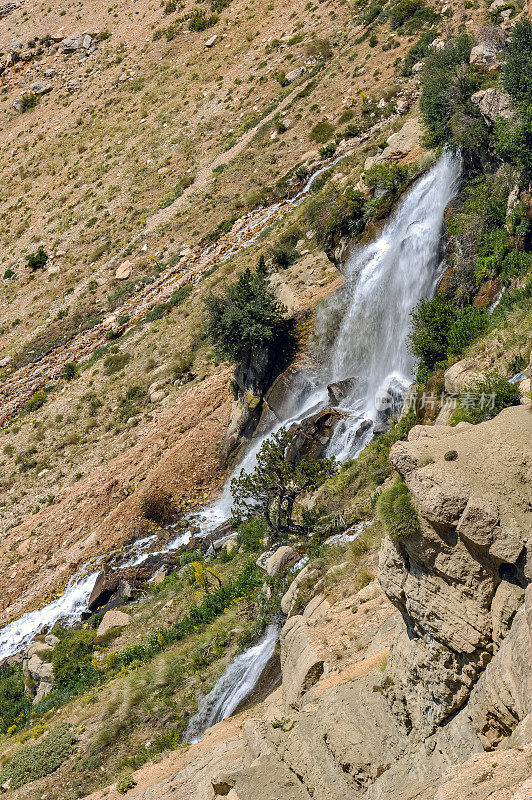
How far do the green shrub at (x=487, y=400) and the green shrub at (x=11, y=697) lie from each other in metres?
14.6

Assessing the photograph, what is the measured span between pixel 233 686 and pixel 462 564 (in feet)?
30.5

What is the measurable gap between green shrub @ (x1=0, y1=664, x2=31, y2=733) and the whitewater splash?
1.18 meters

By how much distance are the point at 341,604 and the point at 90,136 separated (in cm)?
4725

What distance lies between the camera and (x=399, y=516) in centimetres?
858

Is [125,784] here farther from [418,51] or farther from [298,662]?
[418,51]

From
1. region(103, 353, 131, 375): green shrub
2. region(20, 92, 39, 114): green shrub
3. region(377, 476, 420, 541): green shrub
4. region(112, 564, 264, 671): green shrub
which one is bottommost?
region(112, 564, 264, 671): green shrub

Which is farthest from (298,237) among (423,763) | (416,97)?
(423,763)

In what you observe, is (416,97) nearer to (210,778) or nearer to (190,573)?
(190,573)

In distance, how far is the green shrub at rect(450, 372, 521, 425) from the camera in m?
12.9

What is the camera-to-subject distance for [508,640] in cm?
729

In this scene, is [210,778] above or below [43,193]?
below

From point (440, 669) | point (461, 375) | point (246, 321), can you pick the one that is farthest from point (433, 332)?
point (440, 669)

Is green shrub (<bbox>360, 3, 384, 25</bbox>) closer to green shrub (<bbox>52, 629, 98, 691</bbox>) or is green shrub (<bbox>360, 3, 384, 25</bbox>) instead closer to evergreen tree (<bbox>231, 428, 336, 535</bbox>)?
evergreen tree (<bbox>231, 428, 336, 535</bbox>)

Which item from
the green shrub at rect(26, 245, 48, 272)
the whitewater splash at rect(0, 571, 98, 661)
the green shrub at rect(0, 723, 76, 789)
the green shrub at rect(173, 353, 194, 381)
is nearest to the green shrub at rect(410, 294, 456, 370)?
the green shrub at rect(0, 723, 76, 789)
